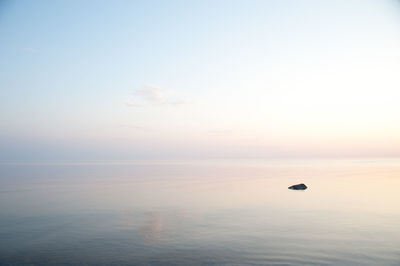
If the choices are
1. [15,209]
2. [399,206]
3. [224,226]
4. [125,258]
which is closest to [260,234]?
[224,226]

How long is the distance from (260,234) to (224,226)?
15.4ft

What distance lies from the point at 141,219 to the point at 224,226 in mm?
10700

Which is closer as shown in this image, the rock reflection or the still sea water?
the still sea water

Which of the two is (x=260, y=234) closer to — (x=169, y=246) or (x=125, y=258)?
(x=169, y=246)

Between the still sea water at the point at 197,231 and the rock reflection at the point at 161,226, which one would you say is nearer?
the still sea water at the point at 197,231

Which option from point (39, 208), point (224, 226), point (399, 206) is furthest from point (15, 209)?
point (399, 206)

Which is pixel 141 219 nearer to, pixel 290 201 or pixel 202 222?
pixel 202 222

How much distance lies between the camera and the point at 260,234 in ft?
92.9

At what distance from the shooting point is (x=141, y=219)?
113 feet

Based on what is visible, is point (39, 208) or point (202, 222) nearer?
point (202, 222)

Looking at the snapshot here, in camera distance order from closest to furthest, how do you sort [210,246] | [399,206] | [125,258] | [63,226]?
[125,258] < [210,246] < [63,226] < [399,206]

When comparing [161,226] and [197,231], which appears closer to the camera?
[197,231]

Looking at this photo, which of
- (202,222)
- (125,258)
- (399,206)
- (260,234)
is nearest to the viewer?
(125,258)

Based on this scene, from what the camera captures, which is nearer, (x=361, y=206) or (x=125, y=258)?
(x=125, y=258)
